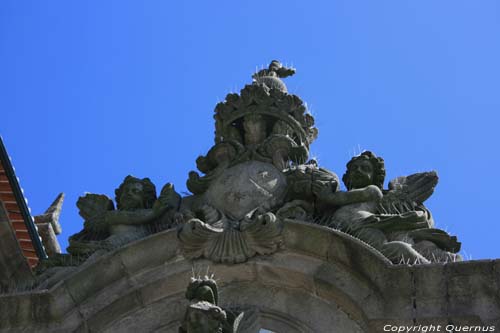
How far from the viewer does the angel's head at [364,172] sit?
15016 mm

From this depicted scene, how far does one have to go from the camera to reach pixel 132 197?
613 inches

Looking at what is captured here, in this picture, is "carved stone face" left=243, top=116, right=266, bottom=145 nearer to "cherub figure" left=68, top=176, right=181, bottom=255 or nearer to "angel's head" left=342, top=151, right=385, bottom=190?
"cherub figure" left=68, top=176, right=181, bottom=255

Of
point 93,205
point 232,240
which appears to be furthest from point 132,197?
point 232,240

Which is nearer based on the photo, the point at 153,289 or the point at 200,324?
the point at 200,324

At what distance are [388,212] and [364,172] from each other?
76 cm

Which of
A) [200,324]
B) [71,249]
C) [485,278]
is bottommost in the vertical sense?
[200,324]

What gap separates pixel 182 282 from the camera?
13805 millimetres

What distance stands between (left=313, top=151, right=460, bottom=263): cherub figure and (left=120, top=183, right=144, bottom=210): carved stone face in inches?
87.4

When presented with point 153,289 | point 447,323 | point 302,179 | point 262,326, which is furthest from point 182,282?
point 447,323

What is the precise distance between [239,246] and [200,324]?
2.03 metres

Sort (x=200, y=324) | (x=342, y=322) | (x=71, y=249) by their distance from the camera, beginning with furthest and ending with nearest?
1. (x=71, y=249)
2. (x=342, y=322)
3. (x=200, y=324)

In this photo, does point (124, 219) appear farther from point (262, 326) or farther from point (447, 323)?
point (447, 323)

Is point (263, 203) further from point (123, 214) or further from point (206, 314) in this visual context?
point (206, 314)

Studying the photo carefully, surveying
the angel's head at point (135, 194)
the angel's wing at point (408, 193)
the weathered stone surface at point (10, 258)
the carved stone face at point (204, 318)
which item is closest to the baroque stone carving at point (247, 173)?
the angel's head at point (135, 194)
